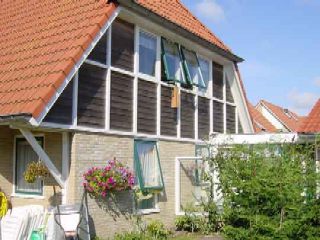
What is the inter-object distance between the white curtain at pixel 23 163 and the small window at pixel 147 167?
264cm

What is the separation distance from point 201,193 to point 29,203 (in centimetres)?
580

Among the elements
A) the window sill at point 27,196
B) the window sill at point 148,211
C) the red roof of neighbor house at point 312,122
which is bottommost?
the window sill at point 148,211

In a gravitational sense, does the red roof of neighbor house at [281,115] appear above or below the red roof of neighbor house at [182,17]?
below

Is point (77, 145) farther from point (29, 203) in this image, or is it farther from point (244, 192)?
point (244, 192)

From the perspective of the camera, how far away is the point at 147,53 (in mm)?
13664

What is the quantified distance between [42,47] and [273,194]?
239 inches

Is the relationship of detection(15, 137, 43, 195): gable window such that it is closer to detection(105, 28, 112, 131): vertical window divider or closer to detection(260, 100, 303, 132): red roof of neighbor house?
detection(105, 28, 112, 131): vertical window divider

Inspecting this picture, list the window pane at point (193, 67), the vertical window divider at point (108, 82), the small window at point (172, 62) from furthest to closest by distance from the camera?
the window pane at point (193, 67)
the small window at point (172, 62)
the vertical window divider at point (108, 82)

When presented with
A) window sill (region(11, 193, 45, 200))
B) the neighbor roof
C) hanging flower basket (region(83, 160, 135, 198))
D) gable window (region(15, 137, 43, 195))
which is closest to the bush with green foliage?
hanging flower basket (region(83, 160, 135, 198))

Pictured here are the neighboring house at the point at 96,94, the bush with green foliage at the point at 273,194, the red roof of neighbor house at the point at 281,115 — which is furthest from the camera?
the red roof of neighbor house at the point at 281,115

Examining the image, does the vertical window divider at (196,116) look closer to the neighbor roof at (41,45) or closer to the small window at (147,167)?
the small window at (147,167)

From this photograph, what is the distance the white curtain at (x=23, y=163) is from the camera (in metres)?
11.5

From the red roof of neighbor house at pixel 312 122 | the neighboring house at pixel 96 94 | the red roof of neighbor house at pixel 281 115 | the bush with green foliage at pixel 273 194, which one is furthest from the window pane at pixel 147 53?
the red roof of neighbor house at pixel 281 115

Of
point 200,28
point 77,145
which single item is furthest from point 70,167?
point 200,28
